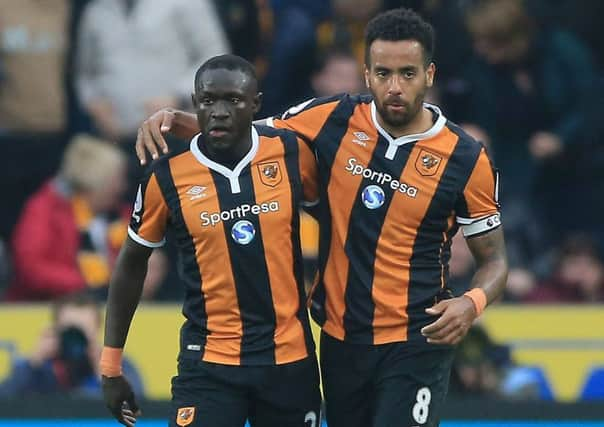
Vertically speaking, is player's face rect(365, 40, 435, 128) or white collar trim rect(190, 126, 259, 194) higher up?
player's face rect(365, 40, 435, 128)

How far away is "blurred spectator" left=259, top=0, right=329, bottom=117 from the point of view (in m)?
8.91

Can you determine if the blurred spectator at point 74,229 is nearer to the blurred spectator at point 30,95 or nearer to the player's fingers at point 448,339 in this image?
the blurred spectator at point 30,95

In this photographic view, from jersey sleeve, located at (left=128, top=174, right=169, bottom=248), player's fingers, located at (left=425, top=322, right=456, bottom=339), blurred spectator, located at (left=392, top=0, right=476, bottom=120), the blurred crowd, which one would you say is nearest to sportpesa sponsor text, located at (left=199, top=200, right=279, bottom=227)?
jersey sleeve, located at (left=128, top=174, right=169, bottom=248)

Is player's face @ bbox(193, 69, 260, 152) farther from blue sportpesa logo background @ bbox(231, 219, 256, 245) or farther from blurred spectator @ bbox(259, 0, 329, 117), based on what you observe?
blurred spectator @ bbox(259, 0, 329, 117)

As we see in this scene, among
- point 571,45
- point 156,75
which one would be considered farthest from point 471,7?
point 156,75

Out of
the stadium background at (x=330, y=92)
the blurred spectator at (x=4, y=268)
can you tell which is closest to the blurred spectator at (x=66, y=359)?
the stadium background at (x=330, y=92)

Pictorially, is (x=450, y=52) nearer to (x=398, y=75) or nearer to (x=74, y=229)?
(x=74, y=229)

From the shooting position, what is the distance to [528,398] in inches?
311

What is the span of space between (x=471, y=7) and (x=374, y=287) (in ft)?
13.1

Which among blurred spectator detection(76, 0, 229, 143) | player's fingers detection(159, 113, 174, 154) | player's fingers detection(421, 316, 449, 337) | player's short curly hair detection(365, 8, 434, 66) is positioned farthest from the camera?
blurred spectator detection(76, 0, 229, 143)

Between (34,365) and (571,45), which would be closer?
(34,365)

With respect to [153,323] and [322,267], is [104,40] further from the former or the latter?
[322,267]

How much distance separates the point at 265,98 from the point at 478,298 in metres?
4.07

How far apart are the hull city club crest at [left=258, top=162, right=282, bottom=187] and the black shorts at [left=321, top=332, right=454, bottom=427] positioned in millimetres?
604
